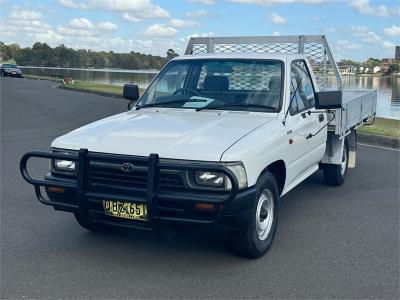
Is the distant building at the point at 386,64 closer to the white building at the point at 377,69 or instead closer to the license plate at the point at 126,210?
the white building at the point at 377,69

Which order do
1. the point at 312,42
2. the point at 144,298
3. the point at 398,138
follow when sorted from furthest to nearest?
the point at 398,138
the point at 312,42
the point at 144,298

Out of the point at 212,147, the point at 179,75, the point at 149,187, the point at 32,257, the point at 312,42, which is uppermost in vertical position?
the point at 312,42

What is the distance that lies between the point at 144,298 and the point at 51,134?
9099mm

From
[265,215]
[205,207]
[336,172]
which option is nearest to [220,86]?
[265,215]

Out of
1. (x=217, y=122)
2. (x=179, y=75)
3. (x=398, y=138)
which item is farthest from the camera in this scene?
(x=398, y=138)

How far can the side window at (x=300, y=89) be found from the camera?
215 inches

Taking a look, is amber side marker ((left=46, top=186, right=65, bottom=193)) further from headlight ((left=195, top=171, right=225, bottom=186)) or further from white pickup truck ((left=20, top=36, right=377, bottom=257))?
headlight ((left=195, top=171, right=225, bottom=186))

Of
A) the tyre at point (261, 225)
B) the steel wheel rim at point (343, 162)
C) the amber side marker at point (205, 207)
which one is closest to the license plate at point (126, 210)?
the amber side marker at point (205, 207)

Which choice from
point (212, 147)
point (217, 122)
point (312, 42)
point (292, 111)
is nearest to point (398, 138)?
point (312, 42)

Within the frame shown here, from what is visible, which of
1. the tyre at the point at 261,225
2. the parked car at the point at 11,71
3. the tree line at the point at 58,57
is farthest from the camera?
the tree line at the point at 58,57

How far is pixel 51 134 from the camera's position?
40.0ft

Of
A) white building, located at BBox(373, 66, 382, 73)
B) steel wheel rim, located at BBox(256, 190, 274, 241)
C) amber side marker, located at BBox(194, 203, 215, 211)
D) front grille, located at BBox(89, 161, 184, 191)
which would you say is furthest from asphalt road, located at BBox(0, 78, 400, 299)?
white building, located at BBox(373, 66, 382, 73)

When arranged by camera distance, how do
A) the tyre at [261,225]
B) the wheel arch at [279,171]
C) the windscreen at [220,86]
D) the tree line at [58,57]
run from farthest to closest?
the tree line at [58,57] → the windscreen at [220,86] → the wheel arch at [279,171] → the tyre at [261,225]

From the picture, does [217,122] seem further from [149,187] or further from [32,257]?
[32,257]
